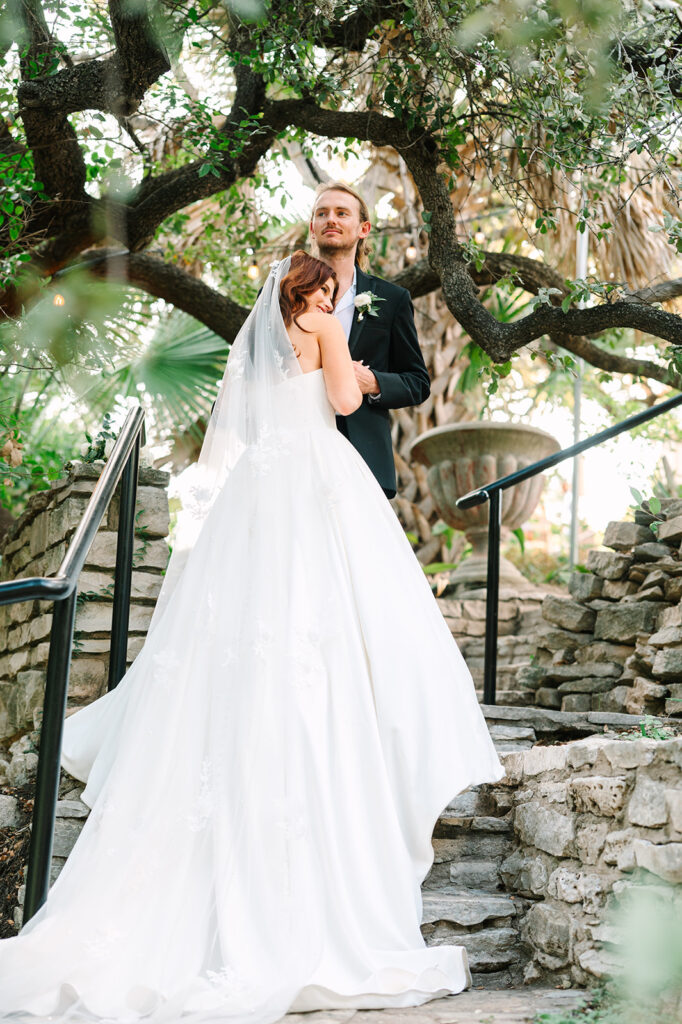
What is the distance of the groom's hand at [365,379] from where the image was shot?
3.00 metres

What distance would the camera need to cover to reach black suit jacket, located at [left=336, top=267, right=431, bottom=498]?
309 cm

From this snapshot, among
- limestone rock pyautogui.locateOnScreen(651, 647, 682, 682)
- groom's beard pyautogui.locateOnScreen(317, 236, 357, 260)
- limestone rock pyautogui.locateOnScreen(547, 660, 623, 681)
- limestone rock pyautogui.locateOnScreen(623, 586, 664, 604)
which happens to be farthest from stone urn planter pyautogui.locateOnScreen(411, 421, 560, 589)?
groom's beard pyautogui.locateOnScreen(317, 236, 357, 260)

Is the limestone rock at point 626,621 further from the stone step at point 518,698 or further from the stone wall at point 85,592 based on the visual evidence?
the stone wall at point 85,592

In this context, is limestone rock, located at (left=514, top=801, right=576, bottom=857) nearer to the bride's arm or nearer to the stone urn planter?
the bride's arm

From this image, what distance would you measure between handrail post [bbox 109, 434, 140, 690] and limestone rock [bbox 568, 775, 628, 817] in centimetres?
151

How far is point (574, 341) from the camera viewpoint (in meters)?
5.47

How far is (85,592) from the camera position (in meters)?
3.43

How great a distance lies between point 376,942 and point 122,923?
0.57 m

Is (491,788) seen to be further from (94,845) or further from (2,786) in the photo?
(2,786)

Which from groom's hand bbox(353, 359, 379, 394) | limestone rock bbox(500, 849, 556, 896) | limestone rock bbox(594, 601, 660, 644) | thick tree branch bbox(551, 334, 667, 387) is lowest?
limestone rock bbox(500, 849, 556, 896)

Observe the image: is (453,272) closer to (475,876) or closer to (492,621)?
(492,621)

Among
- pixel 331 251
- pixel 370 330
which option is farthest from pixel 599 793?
pixel 331 251

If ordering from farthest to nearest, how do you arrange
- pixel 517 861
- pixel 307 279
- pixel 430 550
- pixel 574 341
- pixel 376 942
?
pixel 430 550
pixel 574 341
pixel 307 279
pixel 517 861
pixel 376 942

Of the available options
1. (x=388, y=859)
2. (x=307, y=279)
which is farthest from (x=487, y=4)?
(x=388, y=859)
